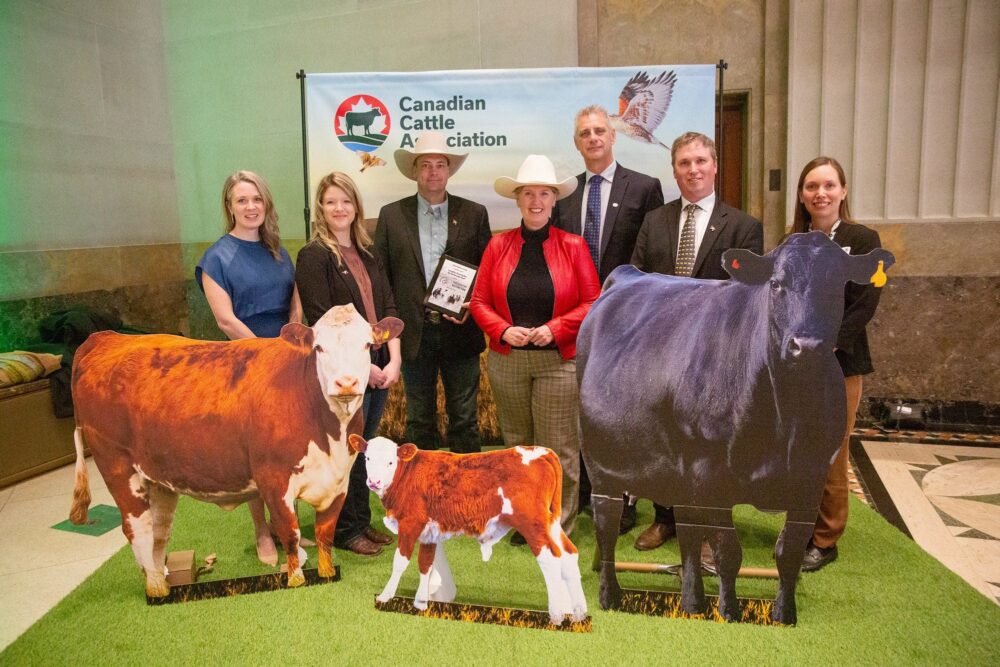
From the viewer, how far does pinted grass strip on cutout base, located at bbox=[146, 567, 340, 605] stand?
8.37 ft

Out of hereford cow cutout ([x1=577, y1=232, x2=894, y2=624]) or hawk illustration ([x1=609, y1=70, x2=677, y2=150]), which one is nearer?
hereford cow cutout ([x1=577, y1=232, x2=894, y2=624])

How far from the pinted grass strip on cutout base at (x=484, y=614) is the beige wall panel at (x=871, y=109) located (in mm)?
3933

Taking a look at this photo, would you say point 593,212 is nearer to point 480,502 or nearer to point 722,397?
point 722,397

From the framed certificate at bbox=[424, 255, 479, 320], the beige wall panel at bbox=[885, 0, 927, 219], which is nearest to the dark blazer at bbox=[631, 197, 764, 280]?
the framed certificate at bbox=[424, 255, 479, 320]

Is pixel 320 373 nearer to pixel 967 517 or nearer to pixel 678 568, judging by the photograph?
pixel 678 568

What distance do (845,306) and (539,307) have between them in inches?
46.2

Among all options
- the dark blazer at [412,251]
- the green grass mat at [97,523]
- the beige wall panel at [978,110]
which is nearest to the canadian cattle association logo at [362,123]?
the dark blazer at [412,251]

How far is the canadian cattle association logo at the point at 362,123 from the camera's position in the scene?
4281 mm

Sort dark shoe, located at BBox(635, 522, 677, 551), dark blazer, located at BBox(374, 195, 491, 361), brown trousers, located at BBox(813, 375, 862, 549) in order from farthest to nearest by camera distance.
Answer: dark blazer, located at BBox(374, 195, 491, 361) < dark shoe, located at BBox(635, 522, 677, 551) < brown trousers, located at BBox(813, 375, 862, 549)

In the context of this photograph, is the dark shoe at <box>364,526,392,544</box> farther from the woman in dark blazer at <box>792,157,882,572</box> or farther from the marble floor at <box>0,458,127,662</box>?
the woman in dark blazer at <box>792,157,882,572</box>

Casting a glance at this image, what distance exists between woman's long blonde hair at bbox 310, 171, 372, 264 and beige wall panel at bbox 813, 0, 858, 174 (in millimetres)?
3660

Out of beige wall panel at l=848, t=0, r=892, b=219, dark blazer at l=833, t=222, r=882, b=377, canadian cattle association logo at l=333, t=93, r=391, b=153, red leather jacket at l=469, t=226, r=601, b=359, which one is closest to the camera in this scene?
dark blazer at l=833, t=222, r=882, b=377

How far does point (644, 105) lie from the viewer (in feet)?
13.8

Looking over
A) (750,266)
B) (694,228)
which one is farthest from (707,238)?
(750,266)
